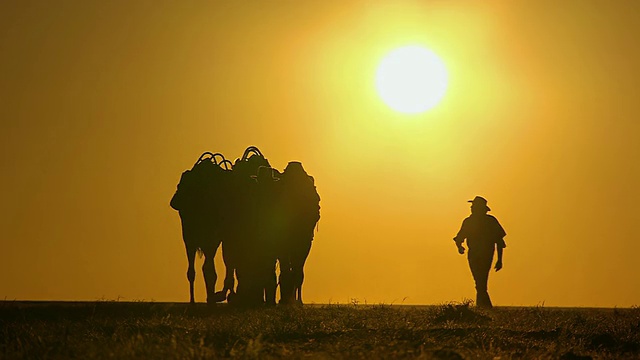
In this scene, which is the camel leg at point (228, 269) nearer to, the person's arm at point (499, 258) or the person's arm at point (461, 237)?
the person's arm at point (461, 237)

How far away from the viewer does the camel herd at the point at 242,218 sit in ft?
82.0

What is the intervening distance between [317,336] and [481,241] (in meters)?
14.9

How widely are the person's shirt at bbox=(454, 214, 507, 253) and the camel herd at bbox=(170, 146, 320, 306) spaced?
4.86m

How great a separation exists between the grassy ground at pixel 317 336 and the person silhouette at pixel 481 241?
8598 mm

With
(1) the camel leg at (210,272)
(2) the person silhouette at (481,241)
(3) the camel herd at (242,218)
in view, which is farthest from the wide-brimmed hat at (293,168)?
(2) the person silhouette at (481,241)

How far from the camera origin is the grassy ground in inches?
456

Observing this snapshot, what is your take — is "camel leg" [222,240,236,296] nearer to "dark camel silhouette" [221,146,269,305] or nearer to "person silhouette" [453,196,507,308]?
"dark camel silhouette" [221,146,269,305]

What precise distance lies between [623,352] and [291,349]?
5.01 metres

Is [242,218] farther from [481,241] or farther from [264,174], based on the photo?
[481,241]

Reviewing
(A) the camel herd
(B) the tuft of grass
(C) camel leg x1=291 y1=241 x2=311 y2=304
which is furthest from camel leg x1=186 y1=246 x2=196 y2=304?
(B) the tuft of grass

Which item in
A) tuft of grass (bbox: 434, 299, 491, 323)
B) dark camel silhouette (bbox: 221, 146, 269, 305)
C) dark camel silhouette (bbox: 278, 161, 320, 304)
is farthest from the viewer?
dark camel silhouette (bbox: 278, 161, 320, 304)

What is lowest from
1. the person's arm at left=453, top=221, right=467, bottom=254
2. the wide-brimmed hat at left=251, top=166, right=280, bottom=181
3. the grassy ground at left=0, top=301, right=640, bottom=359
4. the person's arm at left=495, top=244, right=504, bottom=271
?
the grassy ground at left=0, top=301, right=640, bottom=359

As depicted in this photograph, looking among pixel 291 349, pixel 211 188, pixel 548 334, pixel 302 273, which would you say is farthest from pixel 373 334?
pixel 302 273

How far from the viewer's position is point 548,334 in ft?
55.5
